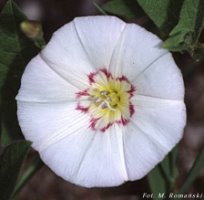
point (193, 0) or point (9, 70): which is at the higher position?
point (193, 0)

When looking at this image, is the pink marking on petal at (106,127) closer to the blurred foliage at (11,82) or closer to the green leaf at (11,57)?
the blurred foliage at (11,82)

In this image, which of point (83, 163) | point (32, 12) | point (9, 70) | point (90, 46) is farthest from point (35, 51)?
point (32, 12)

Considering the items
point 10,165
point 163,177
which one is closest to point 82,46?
point 10,165

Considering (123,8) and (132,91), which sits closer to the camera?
(132,91)

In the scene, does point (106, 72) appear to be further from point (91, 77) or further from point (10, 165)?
point (10, 165)

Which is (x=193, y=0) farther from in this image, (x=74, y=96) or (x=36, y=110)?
(x=36, y=110)

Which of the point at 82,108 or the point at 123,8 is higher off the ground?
the point at 123,8

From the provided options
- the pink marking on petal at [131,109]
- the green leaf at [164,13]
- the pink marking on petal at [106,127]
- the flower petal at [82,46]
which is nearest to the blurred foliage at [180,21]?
the green leaf at [164,13]
